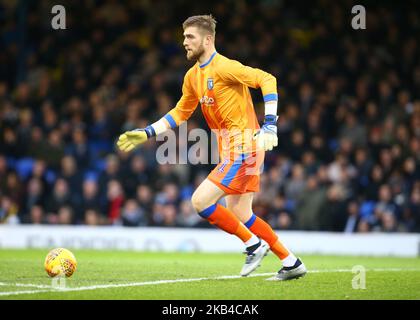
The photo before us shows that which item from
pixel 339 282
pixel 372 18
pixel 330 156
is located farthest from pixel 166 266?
pixel 372 18

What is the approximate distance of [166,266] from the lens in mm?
10016

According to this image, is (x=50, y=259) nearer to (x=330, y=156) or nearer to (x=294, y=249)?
(x=294, y=249)

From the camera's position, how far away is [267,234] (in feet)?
27.5

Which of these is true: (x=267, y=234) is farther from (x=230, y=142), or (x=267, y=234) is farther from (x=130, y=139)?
(x=130, y=139)

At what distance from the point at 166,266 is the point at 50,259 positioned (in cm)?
199

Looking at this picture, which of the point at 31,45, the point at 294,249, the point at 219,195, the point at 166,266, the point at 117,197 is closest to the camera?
the point at 219,195

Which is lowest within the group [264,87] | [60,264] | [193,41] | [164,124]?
[60,264]

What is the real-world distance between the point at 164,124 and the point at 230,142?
0.86 metres

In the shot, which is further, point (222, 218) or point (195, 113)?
point (195, 113)

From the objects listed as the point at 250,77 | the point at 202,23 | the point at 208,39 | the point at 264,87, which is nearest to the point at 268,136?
the point at 264,87

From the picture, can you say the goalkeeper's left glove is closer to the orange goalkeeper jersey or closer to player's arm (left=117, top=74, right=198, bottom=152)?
the orange goalkeeper jersey

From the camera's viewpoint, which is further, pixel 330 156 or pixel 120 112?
pixel 120 112

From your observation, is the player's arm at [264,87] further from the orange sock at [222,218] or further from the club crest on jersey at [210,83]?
the orange sock at [222,218]

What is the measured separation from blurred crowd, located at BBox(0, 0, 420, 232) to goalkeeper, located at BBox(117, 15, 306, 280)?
727 cm
